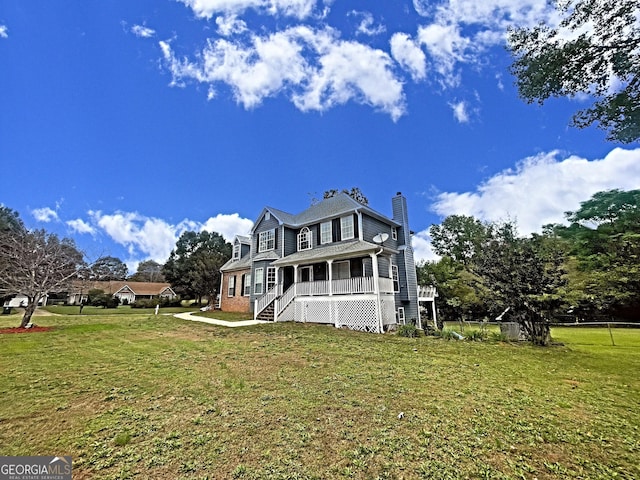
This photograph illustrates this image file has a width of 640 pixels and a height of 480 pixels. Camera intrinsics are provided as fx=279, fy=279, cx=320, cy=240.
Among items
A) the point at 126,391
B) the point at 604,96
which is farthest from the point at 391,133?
the point at 126,391

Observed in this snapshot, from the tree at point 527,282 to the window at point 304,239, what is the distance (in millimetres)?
10607

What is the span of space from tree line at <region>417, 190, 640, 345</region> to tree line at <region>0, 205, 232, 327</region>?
19.3m

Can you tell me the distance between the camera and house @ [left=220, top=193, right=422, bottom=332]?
1358 cm

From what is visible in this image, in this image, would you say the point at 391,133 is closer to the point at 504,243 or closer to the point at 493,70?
the point at 493,70

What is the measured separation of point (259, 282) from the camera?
19922mm

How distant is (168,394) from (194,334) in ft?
24.9

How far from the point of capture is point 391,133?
19.9 metres

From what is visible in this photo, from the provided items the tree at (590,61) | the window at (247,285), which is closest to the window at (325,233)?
the window at (247,285)

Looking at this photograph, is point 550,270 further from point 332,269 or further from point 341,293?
point 332,269

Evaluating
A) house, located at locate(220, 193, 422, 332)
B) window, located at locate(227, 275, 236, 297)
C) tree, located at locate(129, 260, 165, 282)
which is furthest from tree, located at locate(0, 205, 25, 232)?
tree, located at locate(129, 260, 165, 282)

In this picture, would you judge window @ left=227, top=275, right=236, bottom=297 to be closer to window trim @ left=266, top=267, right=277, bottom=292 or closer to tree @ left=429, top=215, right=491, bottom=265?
window trim @ left=266, top=267, right=277, bottom=292

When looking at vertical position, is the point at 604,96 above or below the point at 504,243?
above

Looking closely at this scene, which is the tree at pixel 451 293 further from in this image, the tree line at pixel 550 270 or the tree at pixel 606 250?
the tree at pixel 606 250

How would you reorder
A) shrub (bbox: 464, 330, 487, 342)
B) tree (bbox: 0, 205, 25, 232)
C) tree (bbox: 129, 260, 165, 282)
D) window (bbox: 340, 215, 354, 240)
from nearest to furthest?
shrub (bbox: 464, 330, 487, 342) → window (bbox: 340, 215, 354, 240) → tree (bbox: 0, 205, 25, 232) → tree (bbox: 129, 260, 165, 282)
